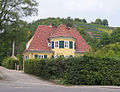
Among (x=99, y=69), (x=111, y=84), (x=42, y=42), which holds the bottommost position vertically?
(x=111, y=84)

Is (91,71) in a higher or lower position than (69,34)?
lower

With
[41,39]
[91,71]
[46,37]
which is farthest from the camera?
[46,37]

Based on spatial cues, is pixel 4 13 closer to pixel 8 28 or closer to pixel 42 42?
pixel 8 28

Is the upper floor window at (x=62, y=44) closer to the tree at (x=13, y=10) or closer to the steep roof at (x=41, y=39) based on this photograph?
the steep roof at (x=41, y=39)

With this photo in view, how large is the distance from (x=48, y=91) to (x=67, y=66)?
6635 millimetres

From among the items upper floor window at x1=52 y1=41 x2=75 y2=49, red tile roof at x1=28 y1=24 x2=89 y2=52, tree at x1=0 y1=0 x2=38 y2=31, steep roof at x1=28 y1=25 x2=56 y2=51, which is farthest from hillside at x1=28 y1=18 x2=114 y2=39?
tree at x1=0 y1=0 x2=38 y2=31

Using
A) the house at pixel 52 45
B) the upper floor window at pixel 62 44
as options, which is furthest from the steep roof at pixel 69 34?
the upper floor window at pixel 62 44

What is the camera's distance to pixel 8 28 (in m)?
22.5

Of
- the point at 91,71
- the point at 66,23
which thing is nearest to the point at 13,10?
the point at 91,71

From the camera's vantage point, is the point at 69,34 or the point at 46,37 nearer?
the point at 69,34

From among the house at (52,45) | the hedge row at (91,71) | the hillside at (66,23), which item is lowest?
the hedge row at (91,71)

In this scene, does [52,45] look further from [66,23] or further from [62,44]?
[66,23]

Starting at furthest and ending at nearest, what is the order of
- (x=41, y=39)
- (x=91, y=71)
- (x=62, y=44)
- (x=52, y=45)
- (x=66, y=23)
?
(x=66, y=23)
(x=41, y=39)
(x=52, y=45)
(x=62, y=44)
(x=91, y=71)

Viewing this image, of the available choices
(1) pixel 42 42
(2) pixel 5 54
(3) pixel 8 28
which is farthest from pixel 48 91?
(2) pixel 5 54
